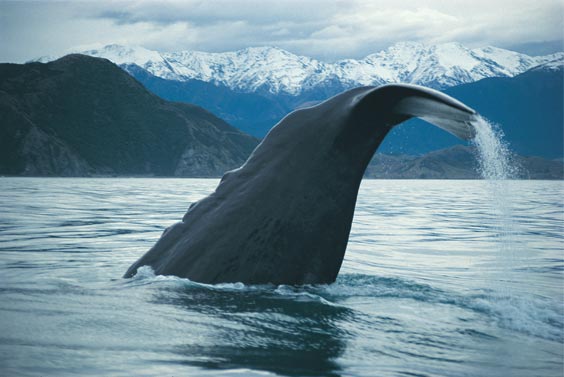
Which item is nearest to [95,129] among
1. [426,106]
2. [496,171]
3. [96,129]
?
[96,129]

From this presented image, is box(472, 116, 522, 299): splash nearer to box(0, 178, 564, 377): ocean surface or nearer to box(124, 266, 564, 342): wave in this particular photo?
box(0, 178, 564, 377): ocean surface

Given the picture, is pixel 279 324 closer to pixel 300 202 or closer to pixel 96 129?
pixel 300 202

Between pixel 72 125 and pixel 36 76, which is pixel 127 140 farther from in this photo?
pixel 36 76

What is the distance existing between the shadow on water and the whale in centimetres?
17

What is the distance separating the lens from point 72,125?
161m

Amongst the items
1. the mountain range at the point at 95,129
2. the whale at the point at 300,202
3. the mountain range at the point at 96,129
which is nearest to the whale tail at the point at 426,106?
the whale at the point at 300,202

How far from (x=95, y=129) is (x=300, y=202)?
171 meters

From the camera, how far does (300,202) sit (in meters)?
4.25

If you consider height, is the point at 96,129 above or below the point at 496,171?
above

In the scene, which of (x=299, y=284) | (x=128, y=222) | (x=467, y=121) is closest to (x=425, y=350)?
(x=299, y=284)

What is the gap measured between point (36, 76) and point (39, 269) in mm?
175922

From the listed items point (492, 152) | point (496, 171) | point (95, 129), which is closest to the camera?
point (492, 152)

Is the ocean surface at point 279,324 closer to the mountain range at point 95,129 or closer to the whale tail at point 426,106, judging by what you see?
the whale tail at point 426,106

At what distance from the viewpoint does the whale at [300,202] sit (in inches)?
167
